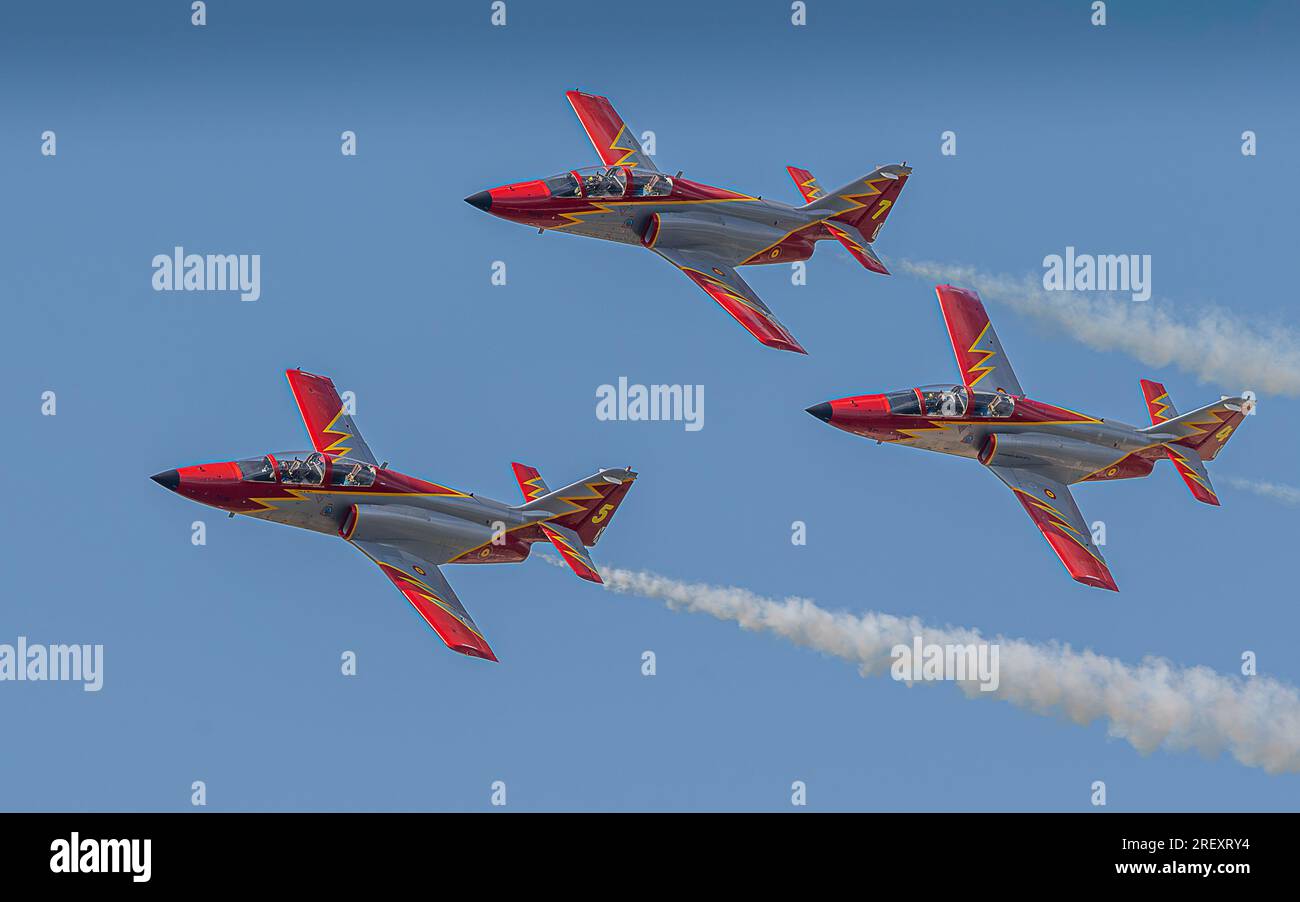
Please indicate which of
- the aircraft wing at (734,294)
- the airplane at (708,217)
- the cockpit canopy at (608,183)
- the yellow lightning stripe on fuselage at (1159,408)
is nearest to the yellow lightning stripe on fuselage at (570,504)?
the aircraft wing at (734,294)

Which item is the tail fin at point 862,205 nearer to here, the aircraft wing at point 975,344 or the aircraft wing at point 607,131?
the aircraft wing at point 975,344

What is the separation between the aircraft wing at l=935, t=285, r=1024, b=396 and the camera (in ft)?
129

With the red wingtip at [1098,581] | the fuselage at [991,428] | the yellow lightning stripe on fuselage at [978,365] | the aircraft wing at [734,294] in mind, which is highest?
the aircraft wing at [734,294]

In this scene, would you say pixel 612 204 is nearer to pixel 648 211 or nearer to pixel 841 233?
pixel 648 211

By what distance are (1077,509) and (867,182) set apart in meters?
6.40

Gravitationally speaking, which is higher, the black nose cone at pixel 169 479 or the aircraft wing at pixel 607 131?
the aircraft wing at pixel 607 131

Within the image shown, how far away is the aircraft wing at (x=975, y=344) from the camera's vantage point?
1551 inches

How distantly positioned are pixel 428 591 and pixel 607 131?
924 centimetres

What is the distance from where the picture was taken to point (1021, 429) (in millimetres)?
38531

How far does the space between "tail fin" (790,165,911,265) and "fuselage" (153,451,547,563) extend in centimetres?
715

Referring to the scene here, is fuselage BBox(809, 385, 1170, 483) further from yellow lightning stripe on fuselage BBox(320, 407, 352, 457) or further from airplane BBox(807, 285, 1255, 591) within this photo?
yellow lightning stripe on fuselage BBox(320, 407, 352, 457)

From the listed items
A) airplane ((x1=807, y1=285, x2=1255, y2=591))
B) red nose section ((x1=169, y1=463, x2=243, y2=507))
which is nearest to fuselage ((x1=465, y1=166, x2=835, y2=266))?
airplane ((x1=807, y1=285, x2=1255, y2=591))

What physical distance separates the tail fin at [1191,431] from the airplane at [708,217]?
16.2ft
